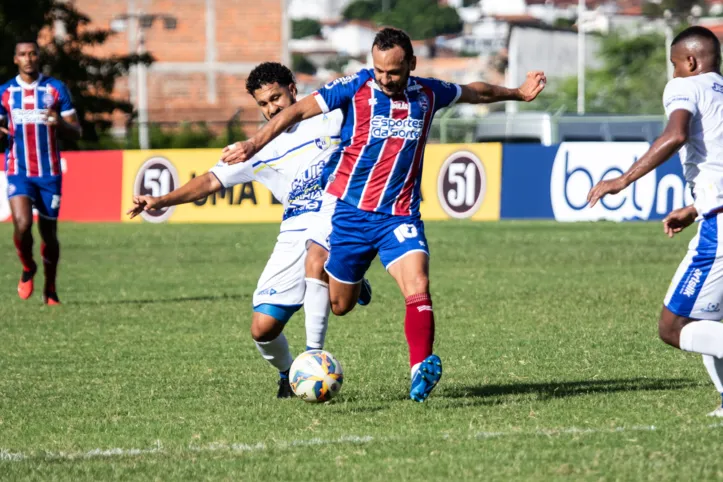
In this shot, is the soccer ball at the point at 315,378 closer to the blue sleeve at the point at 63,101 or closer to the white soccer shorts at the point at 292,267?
the white soccer shorts at the point at 292,267

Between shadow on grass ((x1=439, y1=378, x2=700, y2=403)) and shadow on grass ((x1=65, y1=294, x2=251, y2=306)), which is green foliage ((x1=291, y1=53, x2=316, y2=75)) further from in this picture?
shadow on grass ((x1=439, y1=378, x2=700, y2=403))

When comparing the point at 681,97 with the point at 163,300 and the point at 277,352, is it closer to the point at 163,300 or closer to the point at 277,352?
the point at 277,352

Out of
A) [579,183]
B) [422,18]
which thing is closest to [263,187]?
[579,183]

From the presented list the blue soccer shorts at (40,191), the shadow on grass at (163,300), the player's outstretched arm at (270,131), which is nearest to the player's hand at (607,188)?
→ the player's outstretched arm at (270,131)

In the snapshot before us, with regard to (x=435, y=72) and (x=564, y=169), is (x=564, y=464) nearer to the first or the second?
(x=564, y=169)

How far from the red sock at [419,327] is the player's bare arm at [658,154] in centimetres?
122

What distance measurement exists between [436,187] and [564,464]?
18.5 m

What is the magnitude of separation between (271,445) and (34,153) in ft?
24.3

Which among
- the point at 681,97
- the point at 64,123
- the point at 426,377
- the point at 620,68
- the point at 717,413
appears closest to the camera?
the point at 681,97

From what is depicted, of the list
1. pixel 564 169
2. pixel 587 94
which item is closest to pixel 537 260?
pixel 564 169

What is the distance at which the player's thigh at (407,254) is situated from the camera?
6864 millimetres

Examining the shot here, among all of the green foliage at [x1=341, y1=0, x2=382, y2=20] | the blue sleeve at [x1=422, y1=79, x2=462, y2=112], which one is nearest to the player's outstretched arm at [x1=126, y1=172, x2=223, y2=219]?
the blue sleeve at [x1=422, y1=79, x2=462, y2=112]

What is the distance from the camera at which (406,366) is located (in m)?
8.44

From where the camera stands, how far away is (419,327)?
6.79m
